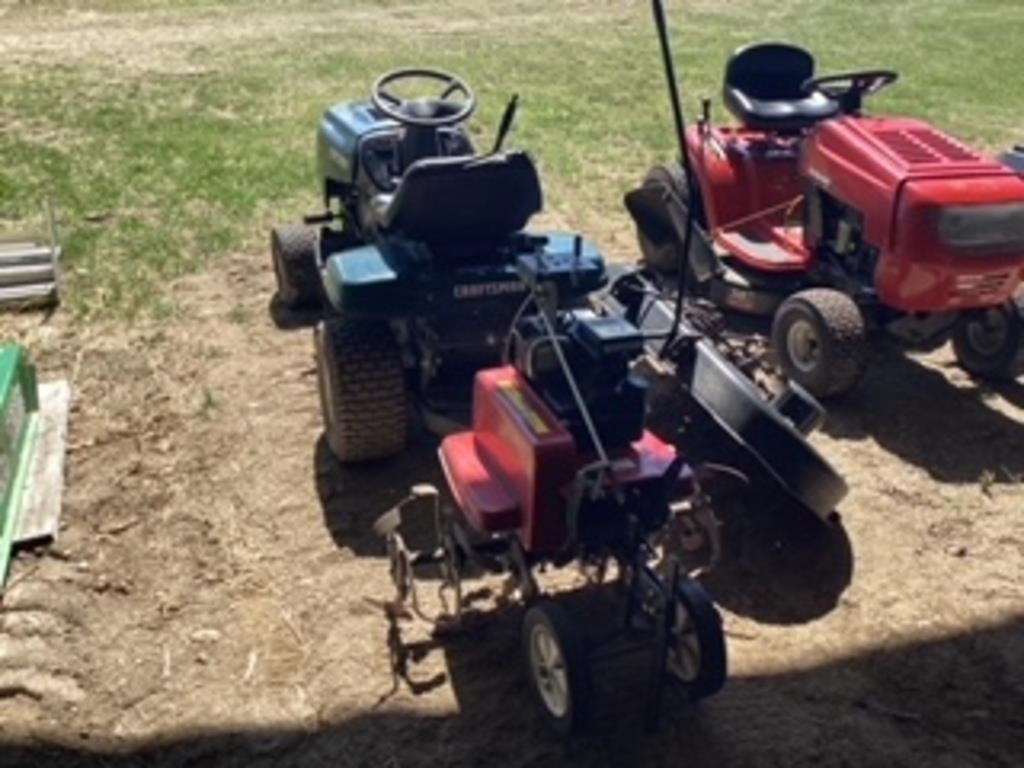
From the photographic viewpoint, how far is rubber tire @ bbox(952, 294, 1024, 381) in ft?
19.2

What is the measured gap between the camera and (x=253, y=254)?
24.5ft

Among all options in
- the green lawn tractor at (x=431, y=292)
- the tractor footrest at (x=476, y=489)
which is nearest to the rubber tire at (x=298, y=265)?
the green lawn tractor at (x=431, y=292)

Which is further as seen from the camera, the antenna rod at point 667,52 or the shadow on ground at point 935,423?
the shadow on ground at point 935,423

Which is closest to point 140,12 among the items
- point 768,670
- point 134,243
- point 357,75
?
point 357,75

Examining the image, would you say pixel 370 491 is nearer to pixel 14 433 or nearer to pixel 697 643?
pixel 14 433

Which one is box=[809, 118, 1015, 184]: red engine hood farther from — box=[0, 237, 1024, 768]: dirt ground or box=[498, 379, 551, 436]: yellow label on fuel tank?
box=[498, 379, 551, 436]: yellow label on fuel tank

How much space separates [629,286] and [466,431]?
1.14 metres

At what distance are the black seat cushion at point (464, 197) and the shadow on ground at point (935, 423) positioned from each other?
1.88 metres

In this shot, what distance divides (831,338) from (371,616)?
8.39 feet

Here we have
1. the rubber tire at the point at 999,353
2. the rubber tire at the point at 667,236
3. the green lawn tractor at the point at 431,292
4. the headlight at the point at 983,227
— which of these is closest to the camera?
the green lawn tractor at the point at 431,292

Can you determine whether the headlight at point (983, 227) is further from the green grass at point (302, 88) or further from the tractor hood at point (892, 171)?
the green grass at point (302, 88)

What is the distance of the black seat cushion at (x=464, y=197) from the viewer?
4.80 meters

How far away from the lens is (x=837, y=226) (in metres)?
6.06

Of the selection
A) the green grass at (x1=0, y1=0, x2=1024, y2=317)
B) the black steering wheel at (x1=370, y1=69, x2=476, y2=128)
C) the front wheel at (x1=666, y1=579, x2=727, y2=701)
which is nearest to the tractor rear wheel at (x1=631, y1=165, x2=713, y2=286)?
the green grass at (x1=0, y1=0, x2=1024, y2=317)
